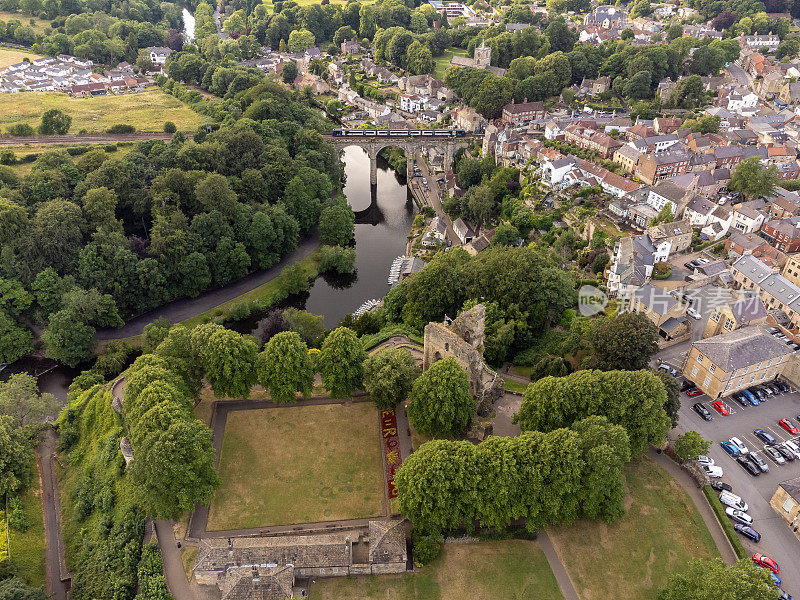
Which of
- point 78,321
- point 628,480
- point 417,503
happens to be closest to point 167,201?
point 78,321

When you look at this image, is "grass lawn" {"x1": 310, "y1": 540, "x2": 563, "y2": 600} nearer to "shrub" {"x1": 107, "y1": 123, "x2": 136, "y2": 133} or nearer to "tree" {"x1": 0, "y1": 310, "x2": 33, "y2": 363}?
"tree" {"x1": 0, "y1": 310, "x2": 33, "y2": 363}

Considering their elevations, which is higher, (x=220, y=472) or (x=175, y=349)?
(x=175, y=349)

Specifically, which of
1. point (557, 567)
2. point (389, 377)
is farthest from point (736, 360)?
point (389, 377)

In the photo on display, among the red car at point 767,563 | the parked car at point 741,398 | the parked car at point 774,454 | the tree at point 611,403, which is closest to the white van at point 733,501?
the red car at point 767,563

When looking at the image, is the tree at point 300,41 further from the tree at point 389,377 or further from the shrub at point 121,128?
the tree at point 389,377

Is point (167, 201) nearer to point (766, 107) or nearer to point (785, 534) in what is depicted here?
point (785, 534)

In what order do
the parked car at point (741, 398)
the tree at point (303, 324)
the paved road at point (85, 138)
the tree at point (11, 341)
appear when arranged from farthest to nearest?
the paved road at point (85, 138), the tree at point (11, 341), the tree at point (303, 324), the parked car at point (741, 398)
